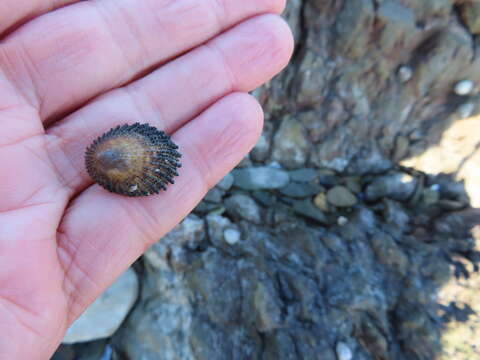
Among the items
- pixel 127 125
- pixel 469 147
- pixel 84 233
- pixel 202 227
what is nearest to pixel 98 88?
pixel 127 125

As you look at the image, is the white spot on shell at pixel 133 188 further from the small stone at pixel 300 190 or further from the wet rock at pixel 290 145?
the wet rock at pixel 290 145

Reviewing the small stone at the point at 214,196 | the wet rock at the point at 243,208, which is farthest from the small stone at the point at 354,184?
the small stone at the point at 214,196

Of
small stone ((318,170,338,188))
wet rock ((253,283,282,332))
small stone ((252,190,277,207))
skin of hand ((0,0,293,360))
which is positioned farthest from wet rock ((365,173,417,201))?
skin of hand ((0,0,293,360))

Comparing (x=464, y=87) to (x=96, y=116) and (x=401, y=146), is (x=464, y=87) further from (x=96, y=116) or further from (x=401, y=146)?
(x=96, y=116)

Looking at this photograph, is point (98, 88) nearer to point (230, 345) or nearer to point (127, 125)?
point (127, 125)

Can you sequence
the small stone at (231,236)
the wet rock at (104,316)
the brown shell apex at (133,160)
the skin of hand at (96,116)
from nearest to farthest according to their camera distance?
the skin of hand at (96,116) → the brown shell apex at (133,160) → the wet rock at (104,316) → the small stone at (231,236)

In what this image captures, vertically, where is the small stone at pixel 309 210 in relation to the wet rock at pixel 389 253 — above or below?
below
